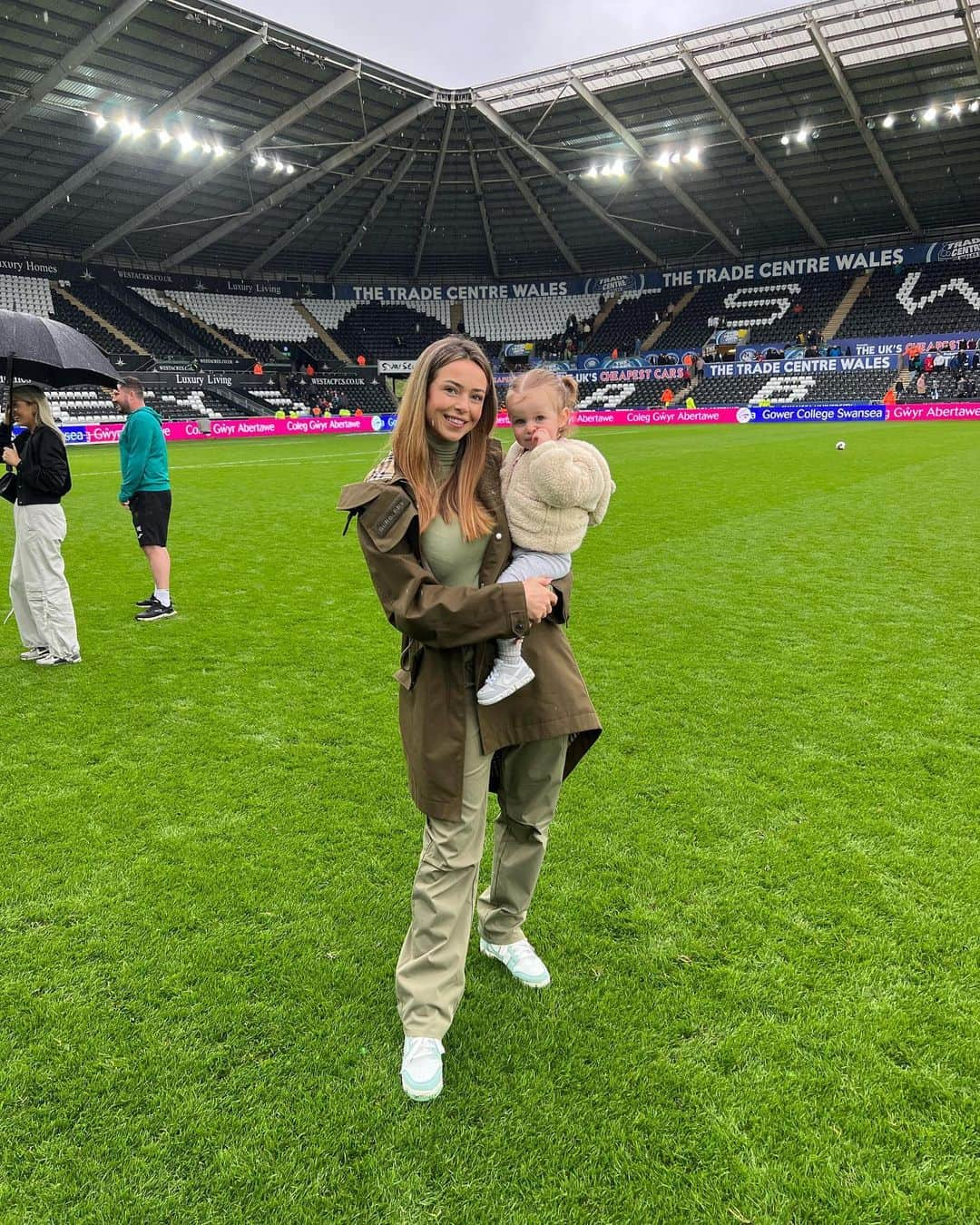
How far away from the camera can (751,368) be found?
1646 inches

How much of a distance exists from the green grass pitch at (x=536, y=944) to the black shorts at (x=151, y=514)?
1099 mm

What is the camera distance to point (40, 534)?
19.0 ft

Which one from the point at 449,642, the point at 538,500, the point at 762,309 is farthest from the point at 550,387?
the point at 762,309

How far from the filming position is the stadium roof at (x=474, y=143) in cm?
2798

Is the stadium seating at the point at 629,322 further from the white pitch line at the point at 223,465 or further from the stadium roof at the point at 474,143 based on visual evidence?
the white pitch line at the point at 223,465

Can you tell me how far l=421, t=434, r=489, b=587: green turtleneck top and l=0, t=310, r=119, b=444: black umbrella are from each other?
419cm

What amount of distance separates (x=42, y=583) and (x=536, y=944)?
16.1 feet

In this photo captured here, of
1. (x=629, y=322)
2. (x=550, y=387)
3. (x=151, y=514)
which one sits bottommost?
(x=151, y=514)

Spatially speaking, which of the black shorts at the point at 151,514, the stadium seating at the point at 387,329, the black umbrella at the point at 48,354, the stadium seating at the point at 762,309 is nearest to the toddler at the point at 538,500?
the black umbrella at the point at 48,354

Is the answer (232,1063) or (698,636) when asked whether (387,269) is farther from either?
(232,1063)

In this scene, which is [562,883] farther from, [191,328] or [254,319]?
[254,319]

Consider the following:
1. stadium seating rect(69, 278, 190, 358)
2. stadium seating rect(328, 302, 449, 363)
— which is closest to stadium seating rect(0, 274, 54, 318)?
stadium seating rect(69, 278, 190, 358)

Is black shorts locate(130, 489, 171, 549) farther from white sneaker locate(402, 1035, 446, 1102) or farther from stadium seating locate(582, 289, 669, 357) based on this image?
stadium seating locate(582, 289, 669, 357)

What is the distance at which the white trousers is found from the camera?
228 inches
